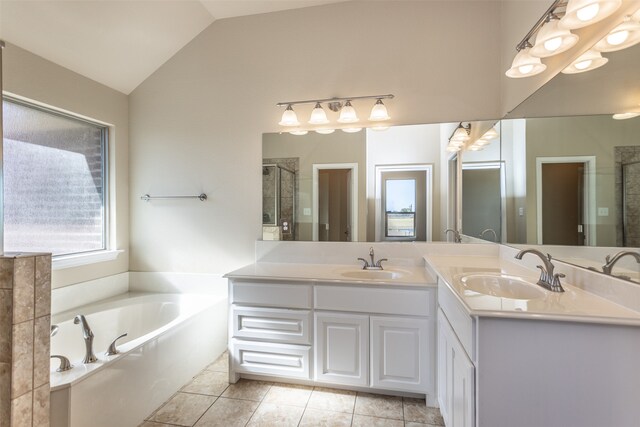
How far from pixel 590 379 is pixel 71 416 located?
83.2 inches

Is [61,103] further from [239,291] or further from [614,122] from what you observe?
[614,122]

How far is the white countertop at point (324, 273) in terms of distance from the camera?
1.89 meters

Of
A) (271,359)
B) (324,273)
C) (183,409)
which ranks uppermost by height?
(324,273)

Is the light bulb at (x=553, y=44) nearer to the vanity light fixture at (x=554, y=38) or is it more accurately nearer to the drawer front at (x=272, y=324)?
the vanity light fixture at (x=554, y=38)

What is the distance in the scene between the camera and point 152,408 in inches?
71.8

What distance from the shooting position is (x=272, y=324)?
6.66 ft

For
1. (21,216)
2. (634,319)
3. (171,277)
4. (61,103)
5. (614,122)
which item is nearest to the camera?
(634,319)

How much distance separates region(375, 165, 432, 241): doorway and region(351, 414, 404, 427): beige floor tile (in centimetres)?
119

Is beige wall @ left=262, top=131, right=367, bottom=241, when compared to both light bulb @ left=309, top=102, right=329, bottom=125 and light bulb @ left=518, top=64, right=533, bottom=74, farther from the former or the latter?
light bulb @ left=518, top=64, right=533, bottom=74

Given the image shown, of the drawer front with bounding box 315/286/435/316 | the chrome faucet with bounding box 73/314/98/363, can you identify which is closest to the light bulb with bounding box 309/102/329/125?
the drawer front with bounding box 315/286/435/316

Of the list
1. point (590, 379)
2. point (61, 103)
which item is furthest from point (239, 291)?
point (61, 103)

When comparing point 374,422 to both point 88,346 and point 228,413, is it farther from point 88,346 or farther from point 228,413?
point 88,346

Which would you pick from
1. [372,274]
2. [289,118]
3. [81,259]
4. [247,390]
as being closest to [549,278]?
[372,274]

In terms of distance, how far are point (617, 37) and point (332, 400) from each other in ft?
7.47
